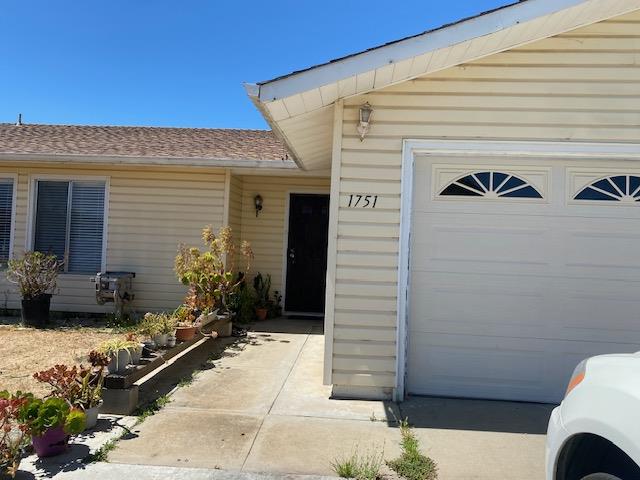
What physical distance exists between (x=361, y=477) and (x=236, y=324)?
18.9 feet

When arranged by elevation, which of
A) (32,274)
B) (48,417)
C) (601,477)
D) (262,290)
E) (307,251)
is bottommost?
(48,417)

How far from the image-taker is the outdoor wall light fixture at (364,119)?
4895 millimetres

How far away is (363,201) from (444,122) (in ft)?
3.70

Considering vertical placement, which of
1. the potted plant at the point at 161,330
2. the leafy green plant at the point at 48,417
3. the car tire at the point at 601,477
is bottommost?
the leafy green plant at the point at 48,417

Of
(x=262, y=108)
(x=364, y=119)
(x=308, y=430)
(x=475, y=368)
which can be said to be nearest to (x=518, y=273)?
(x=475, y=368)

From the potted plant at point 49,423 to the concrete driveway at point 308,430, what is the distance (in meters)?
0.37

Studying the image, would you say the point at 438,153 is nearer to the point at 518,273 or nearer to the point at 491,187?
the point at 491,187

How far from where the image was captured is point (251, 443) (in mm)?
3885

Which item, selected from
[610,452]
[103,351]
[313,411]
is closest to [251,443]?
[313,411]

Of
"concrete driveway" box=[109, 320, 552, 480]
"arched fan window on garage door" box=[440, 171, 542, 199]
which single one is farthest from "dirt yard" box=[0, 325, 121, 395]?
"arched fan window on garage door" box=[440, 171, 542, 199]

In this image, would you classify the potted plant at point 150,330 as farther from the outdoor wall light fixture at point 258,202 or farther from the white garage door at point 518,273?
the outdoor wall light fixture at point 258,202

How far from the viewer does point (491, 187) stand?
511cm

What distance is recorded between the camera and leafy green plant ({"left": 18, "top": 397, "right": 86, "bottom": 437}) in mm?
3422

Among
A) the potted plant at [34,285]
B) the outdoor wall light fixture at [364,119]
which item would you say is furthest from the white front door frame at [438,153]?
the potted plant at [34,285]
